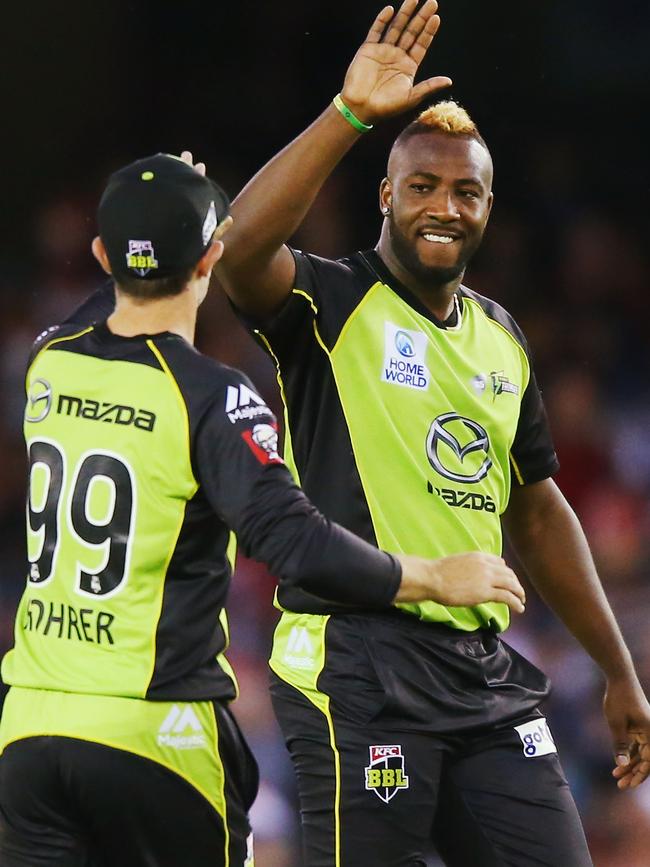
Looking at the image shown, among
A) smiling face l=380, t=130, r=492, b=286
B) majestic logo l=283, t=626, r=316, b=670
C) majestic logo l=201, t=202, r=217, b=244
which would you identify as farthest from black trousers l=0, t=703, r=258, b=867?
smiling face l=380, t=130, r=492, b=286

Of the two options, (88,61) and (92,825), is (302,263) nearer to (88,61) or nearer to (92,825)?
(92,825)

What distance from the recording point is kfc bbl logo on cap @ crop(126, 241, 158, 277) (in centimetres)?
320

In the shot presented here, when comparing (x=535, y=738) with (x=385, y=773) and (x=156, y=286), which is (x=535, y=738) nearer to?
(x=385, y=773)

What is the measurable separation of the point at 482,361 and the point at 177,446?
152 centimetres

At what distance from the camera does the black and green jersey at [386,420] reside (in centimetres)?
399

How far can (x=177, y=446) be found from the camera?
3062 mm

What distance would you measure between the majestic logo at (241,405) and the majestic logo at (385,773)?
1.16 m

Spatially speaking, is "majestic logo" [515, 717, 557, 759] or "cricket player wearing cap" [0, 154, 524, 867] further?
"majestic logo" [515, 717, 557, 759]

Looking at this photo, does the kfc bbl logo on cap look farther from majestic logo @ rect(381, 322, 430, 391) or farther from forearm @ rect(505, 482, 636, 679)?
forearm @ rect(505, 482, 636, 679)

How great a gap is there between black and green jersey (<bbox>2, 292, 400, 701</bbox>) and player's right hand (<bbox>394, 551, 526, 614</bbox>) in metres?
0.06

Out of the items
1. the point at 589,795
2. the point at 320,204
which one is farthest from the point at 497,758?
the point at 320,204

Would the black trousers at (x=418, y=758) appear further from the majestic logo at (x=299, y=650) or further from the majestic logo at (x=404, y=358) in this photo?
the majestic logo at (x=404, y=358)

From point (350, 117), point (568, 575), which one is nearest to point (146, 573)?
point (350, 117)

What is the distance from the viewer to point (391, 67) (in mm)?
3908
